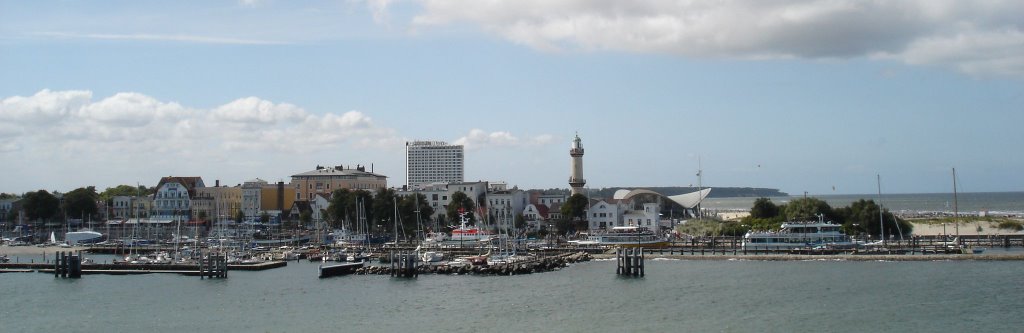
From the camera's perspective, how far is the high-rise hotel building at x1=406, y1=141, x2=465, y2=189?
16625 cm

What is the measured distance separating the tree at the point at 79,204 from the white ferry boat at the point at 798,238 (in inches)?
2873

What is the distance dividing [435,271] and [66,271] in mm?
21134

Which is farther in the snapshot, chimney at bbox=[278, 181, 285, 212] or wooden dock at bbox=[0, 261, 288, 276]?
chimney at bbox=[278, 181, 285, 212]

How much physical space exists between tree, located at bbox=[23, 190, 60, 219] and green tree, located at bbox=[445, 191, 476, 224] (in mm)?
46001

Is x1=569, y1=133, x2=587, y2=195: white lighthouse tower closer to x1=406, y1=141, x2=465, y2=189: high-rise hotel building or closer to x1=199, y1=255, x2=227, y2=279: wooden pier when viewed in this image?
x1=199, y1=255, x2=227, y2=279: wooden pier

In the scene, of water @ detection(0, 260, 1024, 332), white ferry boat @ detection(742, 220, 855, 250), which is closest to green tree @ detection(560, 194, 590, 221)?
white ferry boat @ detection(742, 220, 855, 250)

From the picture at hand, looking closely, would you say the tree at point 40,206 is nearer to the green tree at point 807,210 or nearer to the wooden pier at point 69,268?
the wooden pier at point 69,268

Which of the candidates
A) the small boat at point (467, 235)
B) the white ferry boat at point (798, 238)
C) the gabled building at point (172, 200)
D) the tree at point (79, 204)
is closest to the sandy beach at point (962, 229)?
the white ferry boat at point (798, 238)

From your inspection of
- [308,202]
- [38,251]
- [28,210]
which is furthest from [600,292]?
[28,210]

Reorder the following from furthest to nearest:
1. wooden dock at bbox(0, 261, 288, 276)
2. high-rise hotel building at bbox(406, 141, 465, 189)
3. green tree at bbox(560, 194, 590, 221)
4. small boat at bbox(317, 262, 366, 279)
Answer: high-rise hotel building at bbox(406, 141, 465, 189), green tree at bbox(560, 194, 590, 221), wooden dock at bbox(0, 261, 288, 276), small boat at bbox(317, 262, 366, 279)

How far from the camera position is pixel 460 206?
90.8 metres

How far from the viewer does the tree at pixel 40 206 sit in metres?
108

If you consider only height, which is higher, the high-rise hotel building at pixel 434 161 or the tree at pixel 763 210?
the high-rise hotel building at pixel 434 161

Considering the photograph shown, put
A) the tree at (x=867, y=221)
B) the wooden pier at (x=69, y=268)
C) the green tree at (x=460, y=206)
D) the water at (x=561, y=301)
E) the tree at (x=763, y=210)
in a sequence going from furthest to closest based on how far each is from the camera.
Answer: the green tree at (x=460, y=206) < the tree at (x=763, y=210) < the tree at (x=867, y=221) < the wooden pier at (x=69, y=268) < the water at (x=561, y=301)
